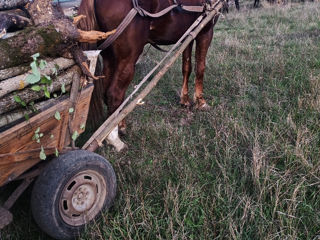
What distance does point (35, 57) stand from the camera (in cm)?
170

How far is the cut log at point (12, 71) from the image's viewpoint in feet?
5.34

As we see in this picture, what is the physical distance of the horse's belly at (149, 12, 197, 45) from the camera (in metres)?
3.22

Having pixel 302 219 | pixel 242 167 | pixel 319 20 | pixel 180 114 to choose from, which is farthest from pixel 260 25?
pixel 302 219

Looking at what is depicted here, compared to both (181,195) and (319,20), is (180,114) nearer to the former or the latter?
(181,195)

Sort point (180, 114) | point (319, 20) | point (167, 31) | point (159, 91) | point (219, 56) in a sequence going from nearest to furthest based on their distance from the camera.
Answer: point (167, 31) < point (180, 114) < point (159, 91) < point (219, 56) < point (319, 20)

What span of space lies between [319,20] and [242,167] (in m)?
7.47

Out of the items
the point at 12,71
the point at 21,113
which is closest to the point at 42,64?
the point at 12,71

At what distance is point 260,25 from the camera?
873 centimetres

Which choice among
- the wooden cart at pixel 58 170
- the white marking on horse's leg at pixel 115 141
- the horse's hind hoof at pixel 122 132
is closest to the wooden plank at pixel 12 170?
the wooden cart at pixel 58 170

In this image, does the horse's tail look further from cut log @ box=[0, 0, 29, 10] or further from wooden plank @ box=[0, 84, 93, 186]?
wooden plank @ box=[0, 84, 93, 186]

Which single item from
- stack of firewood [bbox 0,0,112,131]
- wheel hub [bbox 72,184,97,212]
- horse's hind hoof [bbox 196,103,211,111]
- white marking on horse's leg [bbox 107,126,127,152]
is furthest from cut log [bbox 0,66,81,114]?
horse's hind hoof [bbox 196,103,211,111]

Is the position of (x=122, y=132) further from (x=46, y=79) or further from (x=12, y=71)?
(x=12, y=71)

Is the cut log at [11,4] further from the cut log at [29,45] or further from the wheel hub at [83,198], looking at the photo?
the wheel hub at [83,198]

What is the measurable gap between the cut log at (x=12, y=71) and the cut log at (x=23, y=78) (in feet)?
0.08
